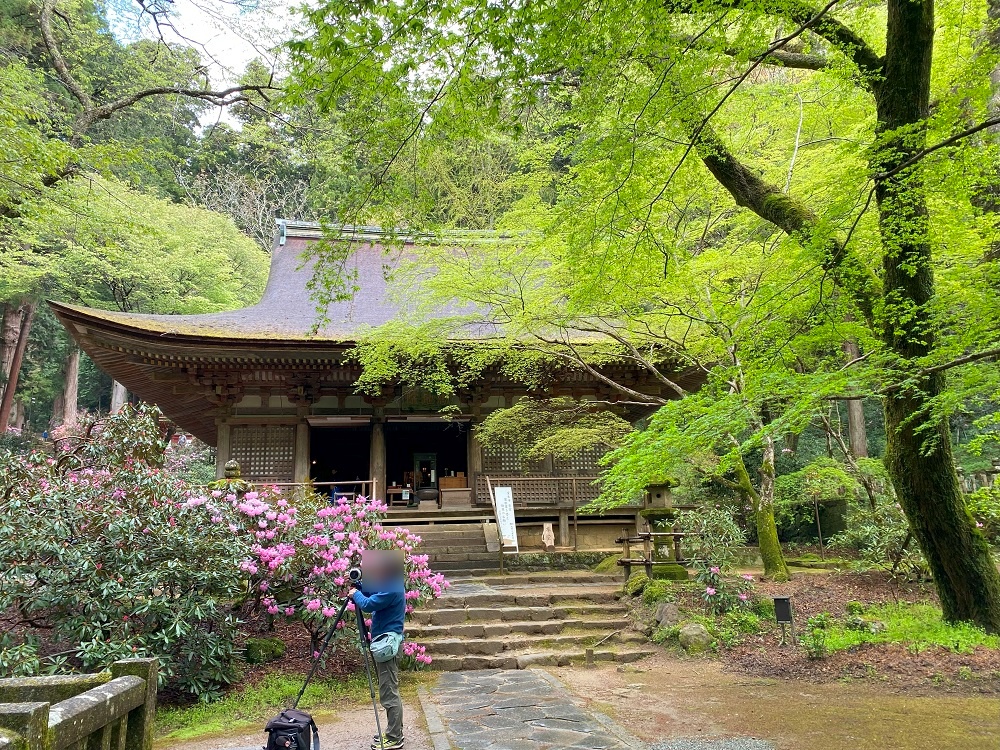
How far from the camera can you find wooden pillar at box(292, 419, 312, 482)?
12.0 metres

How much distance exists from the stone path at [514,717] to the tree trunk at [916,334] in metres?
3.06

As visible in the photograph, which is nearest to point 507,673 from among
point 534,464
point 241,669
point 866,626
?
point 241,669

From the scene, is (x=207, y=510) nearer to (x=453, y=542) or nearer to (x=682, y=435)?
(x=682, y=435)

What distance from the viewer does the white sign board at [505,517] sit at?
35.1ft

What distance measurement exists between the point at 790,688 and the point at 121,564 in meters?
5.99

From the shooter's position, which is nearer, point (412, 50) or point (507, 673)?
point (412, 50)

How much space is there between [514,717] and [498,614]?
10.6 feet

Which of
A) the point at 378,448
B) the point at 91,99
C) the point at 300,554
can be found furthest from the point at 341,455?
the point at 300,554

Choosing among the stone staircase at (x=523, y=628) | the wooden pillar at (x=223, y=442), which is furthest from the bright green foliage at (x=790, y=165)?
the wooden pillar at (x=223, y=442)

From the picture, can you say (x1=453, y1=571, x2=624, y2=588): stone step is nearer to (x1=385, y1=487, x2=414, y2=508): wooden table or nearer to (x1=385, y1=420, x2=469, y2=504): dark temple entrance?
(x1=385, y1=487, x2=414, y2=508): wooden table

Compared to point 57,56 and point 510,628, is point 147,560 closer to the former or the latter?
point 510,628

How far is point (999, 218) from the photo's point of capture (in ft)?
17.3

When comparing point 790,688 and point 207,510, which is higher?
point 207,510

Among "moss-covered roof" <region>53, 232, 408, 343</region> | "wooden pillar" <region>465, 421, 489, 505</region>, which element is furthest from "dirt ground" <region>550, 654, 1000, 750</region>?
"wooden pillar" <region>465, 421, 489, 505</region>
